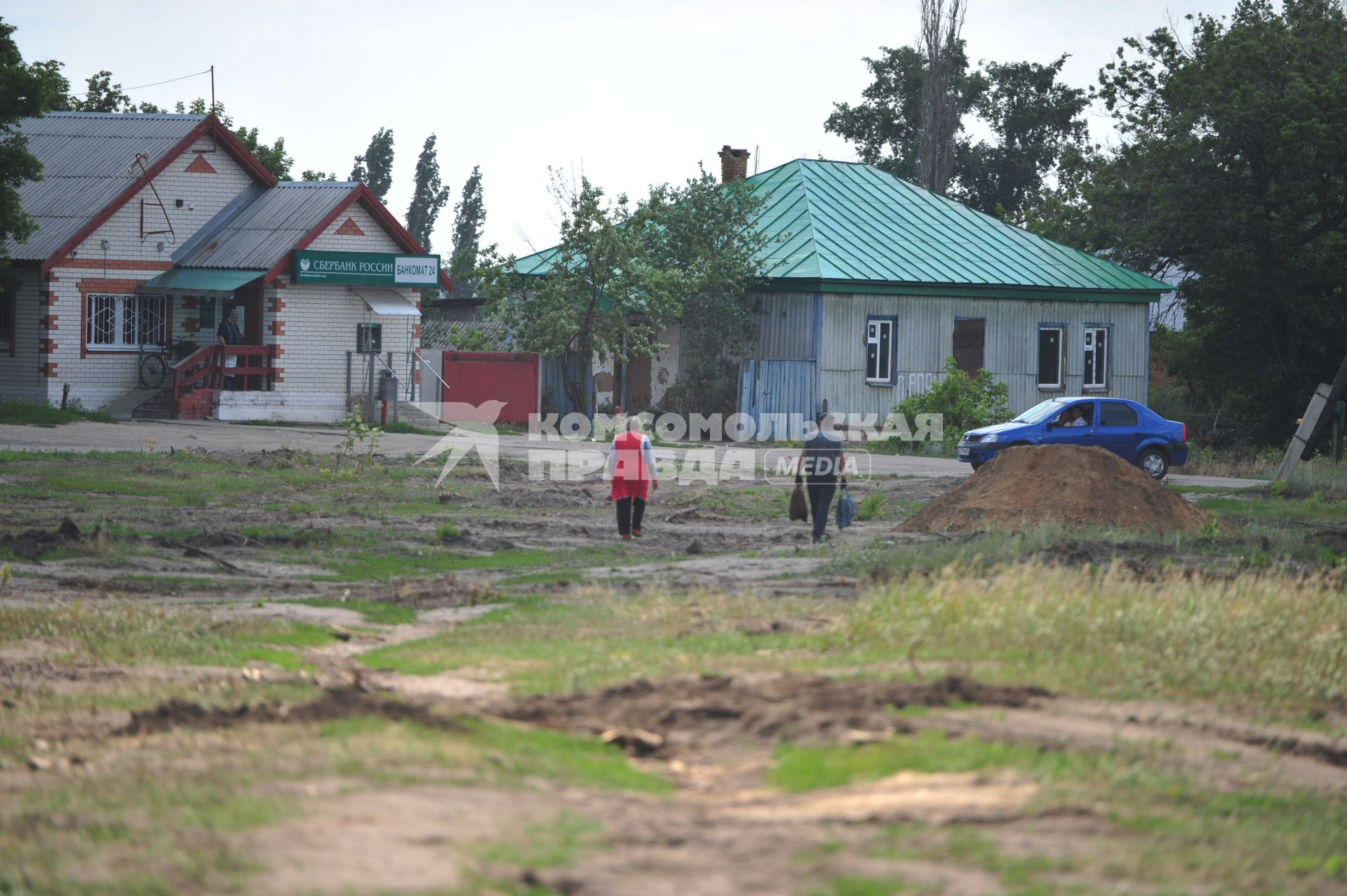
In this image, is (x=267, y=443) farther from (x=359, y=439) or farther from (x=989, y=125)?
(x=989, y=125)

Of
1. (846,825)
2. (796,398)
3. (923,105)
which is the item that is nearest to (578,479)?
(796,398)

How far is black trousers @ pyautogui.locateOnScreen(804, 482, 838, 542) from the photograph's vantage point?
53.9 ft

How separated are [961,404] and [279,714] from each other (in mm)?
26692

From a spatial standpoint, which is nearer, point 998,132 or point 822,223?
point 822,223

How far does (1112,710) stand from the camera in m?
7.75

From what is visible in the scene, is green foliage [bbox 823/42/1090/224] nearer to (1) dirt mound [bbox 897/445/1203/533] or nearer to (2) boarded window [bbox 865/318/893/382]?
(2) boarded window [bbox 865/318/893/382]

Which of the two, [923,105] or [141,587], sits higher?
[923,105]

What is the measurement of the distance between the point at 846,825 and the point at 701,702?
215 centimetres

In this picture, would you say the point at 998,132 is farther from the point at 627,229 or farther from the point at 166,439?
the point at 166,439

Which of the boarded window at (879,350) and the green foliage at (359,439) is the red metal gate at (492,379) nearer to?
the boarded window at (879,350)

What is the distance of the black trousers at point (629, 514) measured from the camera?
16.6 m

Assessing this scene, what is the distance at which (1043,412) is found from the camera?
85.6ft

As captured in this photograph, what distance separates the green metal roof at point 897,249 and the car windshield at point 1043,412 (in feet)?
28.1

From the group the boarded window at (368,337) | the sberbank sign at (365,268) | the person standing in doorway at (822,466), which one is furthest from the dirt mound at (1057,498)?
the boarded window at (368,337)
